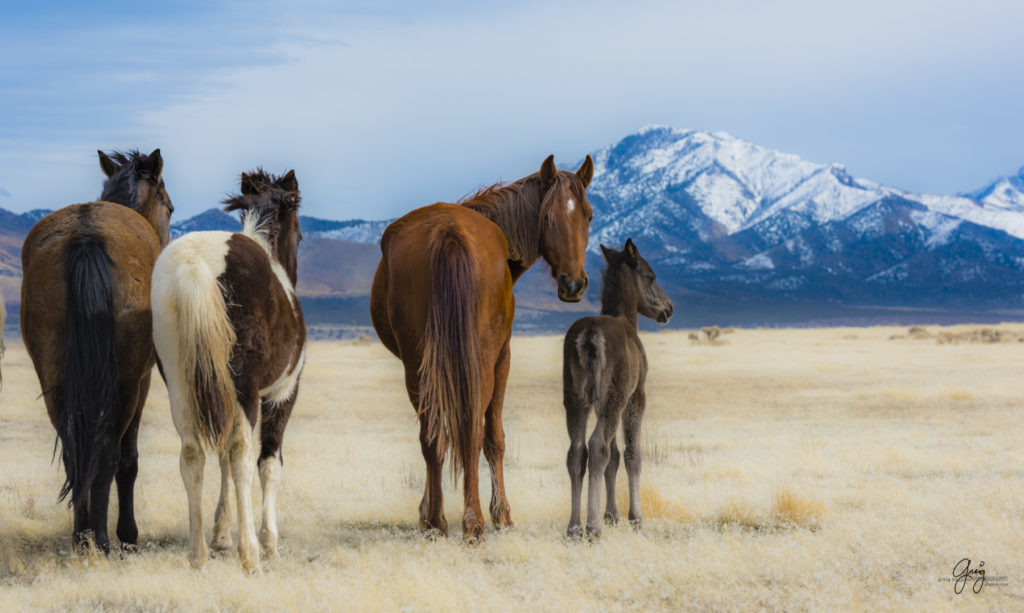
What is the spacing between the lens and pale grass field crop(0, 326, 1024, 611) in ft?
18.7

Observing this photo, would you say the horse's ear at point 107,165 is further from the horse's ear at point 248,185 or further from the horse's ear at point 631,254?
the horse's ear at point 631,254

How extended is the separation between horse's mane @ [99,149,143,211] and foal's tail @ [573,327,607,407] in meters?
4.08

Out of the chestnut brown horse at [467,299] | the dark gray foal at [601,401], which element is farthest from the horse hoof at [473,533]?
the dark gray foal at [601,401]

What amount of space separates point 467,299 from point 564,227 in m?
1.40

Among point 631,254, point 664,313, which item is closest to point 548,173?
point 631,254

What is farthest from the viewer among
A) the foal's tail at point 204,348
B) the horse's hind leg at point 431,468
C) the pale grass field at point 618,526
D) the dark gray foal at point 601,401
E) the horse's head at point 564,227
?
the horse's head at point 564,227

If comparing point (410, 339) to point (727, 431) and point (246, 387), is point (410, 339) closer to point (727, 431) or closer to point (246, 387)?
point (246, 387)

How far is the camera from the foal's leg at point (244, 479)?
6047 millimetres

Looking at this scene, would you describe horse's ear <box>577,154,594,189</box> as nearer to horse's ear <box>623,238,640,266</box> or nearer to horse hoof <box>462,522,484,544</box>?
horse's ear <box>623,238,640,266</box>

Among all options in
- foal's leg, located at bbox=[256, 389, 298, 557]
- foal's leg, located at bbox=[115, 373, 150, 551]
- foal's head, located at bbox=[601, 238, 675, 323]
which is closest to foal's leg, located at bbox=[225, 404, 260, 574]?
foal's leg, located at bbox=[256, 389, 298, 557]

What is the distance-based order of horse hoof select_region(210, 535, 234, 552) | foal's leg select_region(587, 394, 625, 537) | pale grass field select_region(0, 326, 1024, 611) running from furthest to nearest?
foal's leg select_region(587, 394, 625, 537) < horse hoof select_region(210, 535, 234, 552) < pale grass field select_region(0, 326, 1024, 611)

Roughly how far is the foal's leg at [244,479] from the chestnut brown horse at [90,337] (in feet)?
3.58

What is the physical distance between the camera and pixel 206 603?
17.8 feet

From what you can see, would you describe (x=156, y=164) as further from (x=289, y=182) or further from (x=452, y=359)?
(x=452, y=359)
